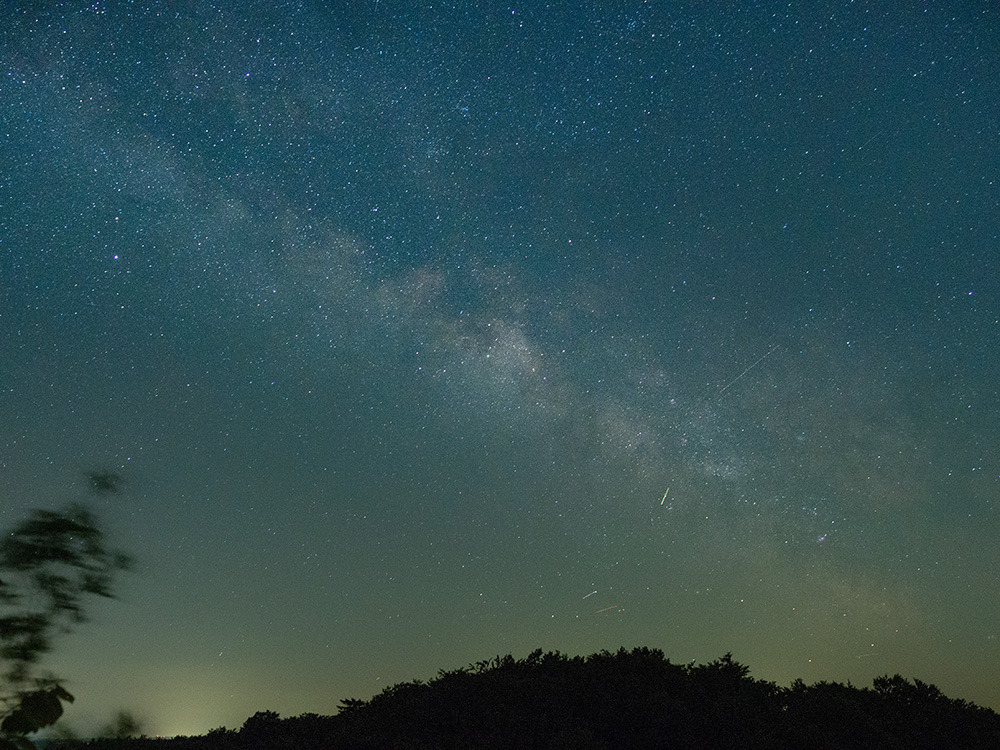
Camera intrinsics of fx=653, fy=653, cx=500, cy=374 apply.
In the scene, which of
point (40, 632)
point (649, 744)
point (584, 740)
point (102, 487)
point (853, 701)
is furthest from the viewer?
point (853, 701)

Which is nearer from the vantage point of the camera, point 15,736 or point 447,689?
point 15,736

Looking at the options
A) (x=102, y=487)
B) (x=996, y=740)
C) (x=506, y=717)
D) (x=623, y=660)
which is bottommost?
(x=996, y=740)

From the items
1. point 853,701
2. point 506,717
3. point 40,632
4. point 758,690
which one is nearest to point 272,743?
point 506,717

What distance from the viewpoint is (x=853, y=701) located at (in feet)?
38.5

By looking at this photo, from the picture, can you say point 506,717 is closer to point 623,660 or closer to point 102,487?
point 623,660

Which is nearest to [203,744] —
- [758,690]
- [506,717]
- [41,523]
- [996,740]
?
[506,717]

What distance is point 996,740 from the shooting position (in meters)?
10.8

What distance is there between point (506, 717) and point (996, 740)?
809cm

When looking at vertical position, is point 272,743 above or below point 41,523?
below

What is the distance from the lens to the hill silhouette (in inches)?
393

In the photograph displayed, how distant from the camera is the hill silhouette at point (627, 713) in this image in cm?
999

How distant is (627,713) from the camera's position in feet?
35.0

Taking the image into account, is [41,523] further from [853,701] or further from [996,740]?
[996,740]

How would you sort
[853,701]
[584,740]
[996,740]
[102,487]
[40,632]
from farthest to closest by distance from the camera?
[853,701] → [996,740] → [584,740] → [102,487] → [40,632]
